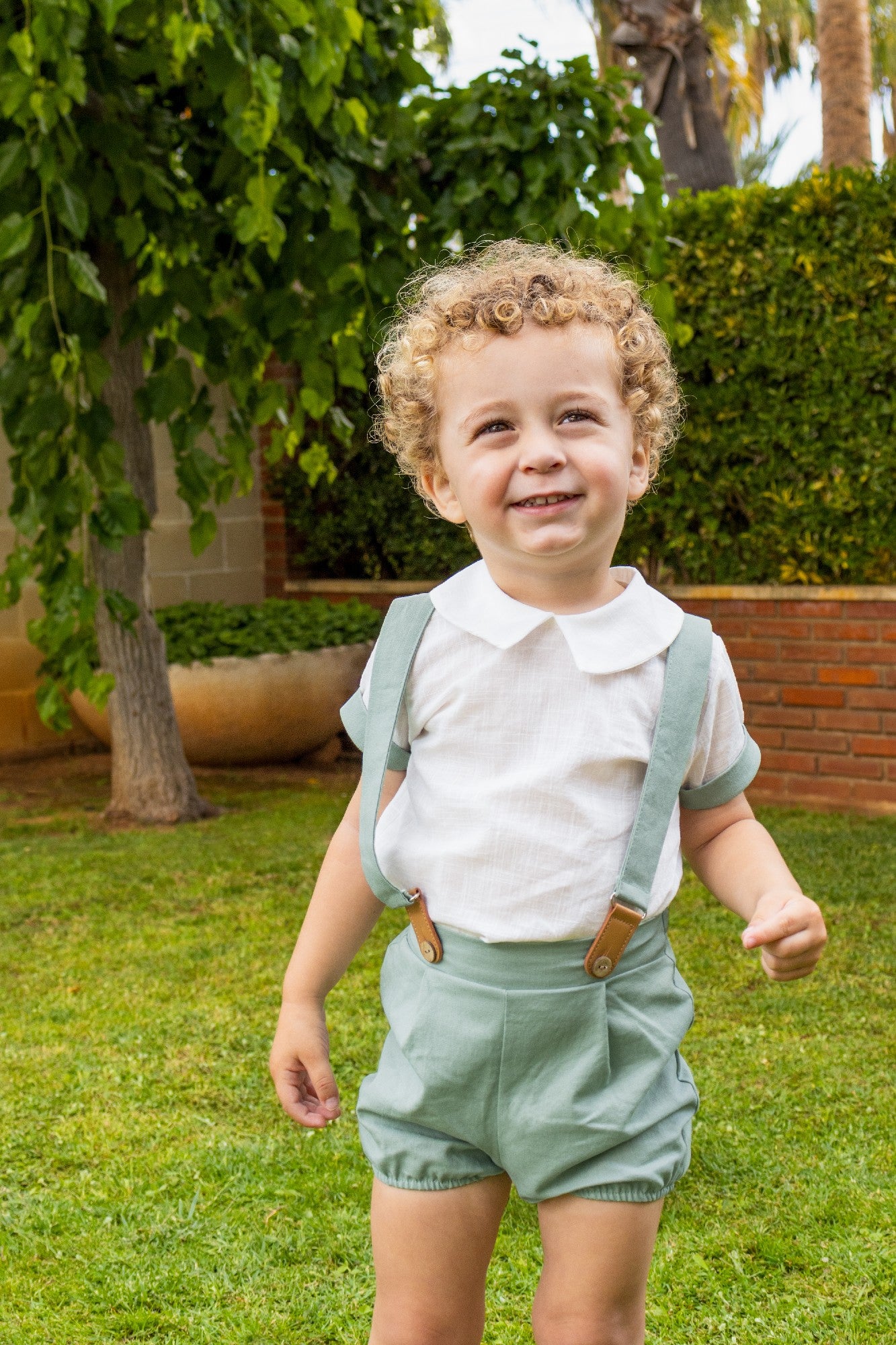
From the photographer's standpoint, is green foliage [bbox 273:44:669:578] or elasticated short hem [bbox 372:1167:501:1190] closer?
elasticated short hem [bbox 372:1167:501:1190]

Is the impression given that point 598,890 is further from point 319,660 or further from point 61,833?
point 319,660

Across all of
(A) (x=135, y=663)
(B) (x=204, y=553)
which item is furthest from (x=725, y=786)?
(B) (x=204, y=553)

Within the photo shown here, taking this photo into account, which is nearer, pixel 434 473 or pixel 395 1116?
pixel 395 1116

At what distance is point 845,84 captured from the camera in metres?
8.31

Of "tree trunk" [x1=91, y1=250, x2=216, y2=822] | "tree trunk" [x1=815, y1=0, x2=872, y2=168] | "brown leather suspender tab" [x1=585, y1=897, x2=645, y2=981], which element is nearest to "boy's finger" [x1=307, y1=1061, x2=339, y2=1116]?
"brown leather suspender tab" [x1=585, y1=897, x2=645, y2=981]

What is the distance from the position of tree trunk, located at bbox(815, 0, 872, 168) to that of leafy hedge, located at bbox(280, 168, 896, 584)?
3.43 metres

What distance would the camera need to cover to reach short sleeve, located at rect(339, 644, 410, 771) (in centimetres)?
139

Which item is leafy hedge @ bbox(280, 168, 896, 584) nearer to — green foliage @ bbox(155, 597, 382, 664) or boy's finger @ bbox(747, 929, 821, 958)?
green foliage @ bbox(155, 597, 382, 664)

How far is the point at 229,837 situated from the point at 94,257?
2203mm

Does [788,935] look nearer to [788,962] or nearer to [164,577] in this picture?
[788,962]

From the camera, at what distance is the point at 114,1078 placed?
2.69 m

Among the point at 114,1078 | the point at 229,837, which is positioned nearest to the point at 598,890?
the point at 114,1078

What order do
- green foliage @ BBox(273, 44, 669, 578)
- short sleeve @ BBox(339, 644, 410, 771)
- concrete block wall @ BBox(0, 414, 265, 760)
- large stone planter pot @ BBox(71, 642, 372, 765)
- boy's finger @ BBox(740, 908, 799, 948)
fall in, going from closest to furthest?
boy's finger @ BBox(740, 908, 799, 948) → short sleeve @ BBox(339, 644, 410, 771) → green foliage @ BBox(273, 44, 669, 578) → large stone planter pot @ BBox(71, 642, 372, 765) → concrete block wall @ BBox(0, 414, 265, 760)

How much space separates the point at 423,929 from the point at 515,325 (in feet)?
1.95
